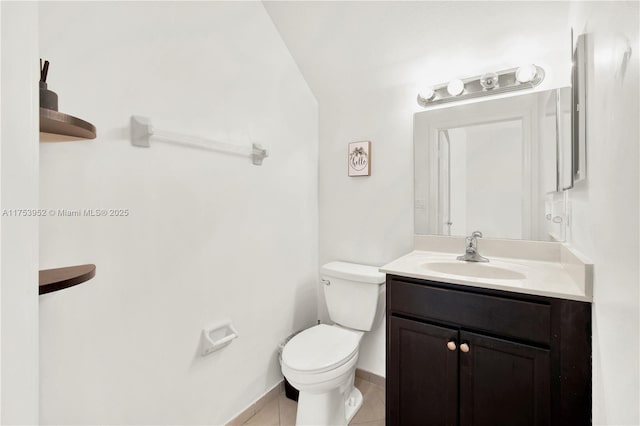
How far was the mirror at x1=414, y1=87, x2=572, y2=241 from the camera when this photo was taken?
1.55 metres

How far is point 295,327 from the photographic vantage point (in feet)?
7.07

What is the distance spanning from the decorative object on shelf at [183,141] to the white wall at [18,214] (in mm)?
962

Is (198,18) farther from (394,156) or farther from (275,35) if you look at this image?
(394,156)

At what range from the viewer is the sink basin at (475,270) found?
1.48m

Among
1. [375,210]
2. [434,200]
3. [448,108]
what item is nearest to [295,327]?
[375,210]

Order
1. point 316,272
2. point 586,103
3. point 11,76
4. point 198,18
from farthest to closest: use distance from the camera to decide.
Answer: point 316,272
point 198,18
point 586,103
point 11,76

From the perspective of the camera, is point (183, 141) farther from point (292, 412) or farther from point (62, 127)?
point (292, 412)

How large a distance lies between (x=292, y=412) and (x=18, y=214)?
1885 millimetres

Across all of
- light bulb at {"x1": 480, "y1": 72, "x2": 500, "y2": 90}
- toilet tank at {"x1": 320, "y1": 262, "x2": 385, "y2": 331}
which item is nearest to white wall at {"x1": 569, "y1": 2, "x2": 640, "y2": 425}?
light bulb at {"x1": 480, "y1": 72, "x2": 500, "y2": 90}

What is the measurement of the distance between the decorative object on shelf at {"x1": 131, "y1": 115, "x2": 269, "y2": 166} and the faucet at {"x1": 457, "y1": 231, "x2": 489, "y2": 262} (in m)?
1.23

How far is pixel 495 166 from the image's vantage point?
66.7 inches

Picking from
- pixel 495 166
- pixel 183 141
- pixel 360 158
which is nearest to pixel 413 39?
pixel 360 158

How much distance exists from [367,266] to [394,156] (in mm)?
724

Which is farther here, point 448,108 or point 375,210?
point 375,210
